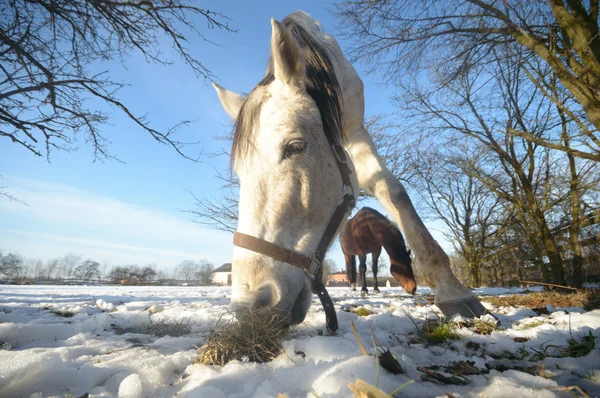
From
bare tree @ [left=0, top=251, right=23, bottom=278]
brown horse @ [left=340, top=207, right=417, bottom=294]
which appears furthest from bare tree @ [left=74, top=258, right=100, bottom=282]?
brown horse @ [left=340, top=207, right=417, bottom=294]

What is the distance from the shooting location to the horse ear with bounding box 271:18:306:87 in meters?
2.02

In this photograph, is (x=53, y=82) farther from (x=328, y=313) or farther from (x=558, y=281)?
(x=558, y=281)

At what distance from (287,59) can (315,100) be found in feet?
1.25

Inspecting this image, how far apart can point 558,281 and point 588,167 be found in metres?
2.51

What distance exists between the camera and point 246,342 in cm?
128

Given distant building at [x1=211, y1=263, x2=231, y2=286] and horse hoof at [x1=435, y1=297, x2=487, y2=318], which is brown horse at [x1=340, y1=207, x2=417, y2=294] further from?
distant building at [x1=211, y1=263, x2=231, y2=286]

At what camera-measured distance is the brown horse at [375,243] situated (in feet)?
19.6

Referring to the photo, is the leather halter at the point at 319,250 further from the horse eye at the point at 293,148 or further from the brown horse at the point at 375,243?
the brown horse at the point at 375,243

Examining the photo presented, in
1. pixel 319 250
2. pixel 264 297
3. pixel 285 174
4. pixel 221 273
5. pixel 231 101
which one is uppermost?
pixel 231 101

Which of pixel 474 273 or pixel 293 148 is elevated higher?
pixel 293 148

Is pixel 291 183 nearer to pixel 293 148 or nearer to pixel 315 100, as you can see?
pixel 293 148

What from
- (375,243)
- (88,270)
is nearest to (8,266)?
(88,270)

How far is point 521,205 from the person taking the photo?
22.6 ft

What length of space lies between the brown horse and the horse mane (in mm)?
3018
